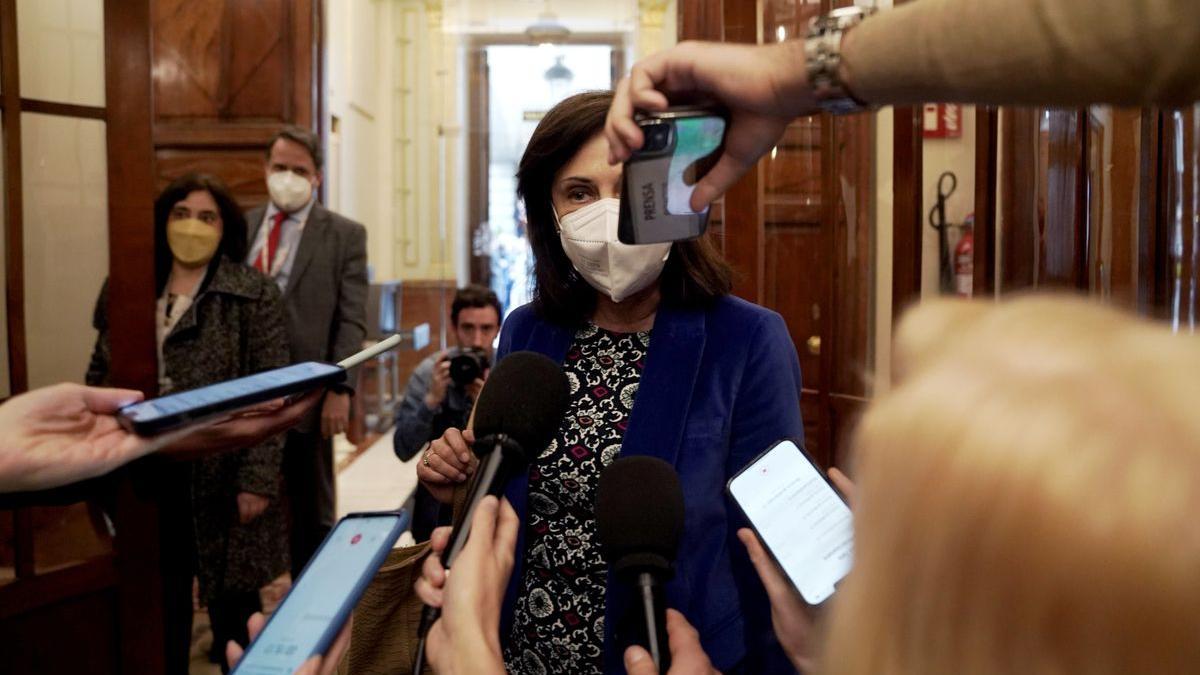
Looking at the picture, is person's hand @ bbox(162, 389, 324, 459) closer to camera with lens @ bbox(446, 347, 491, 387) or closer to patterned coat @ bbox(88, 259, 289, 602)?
camera with lens @ bbox(446, 347, 491, 387)

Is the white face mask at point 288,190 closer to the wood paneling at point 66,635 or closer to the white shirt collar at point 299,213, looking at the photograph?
the white shirt collar at point 299,213

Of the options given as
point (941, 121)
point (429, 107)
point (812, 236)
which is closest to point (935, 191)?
point (941, 121)

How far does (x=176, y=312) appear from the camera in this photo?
2.93 meters

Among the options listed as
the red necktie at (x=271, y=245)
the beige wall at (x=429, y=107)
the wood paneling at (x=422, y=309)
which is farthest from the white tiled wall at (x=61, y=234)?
the beige wall at (x=429, y=107)

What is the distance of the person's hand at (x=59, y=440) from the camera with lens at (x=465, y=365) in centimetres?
125

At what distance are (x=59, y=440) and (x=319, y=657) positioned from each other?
0.76 meters

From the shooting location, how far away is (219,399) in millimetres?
1258

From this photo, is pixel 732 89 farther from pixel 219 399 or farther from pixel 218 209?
pixel 218 209

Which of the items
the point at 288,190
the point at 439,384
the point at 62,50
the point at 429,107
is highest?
the point at 429,107

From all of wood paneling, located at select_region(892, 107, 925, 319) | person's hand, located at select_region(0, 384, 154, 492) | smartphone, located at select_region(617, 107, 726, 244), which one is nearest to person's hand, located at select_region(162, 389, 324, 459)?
person's hand, located at select_region(0, 384, 154, 492)

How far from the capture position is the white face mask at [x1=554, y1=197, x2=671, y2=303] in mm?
1531

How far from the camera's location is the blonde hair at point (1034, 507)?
0.41m

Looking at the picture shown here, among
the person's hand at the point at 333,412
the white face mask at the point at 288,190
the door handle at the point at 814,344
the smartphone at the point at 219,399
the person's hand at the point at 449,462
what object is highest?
the white face mask at the point at 288,190

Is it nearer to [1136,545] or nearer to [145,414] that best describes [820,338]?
[145,414]
